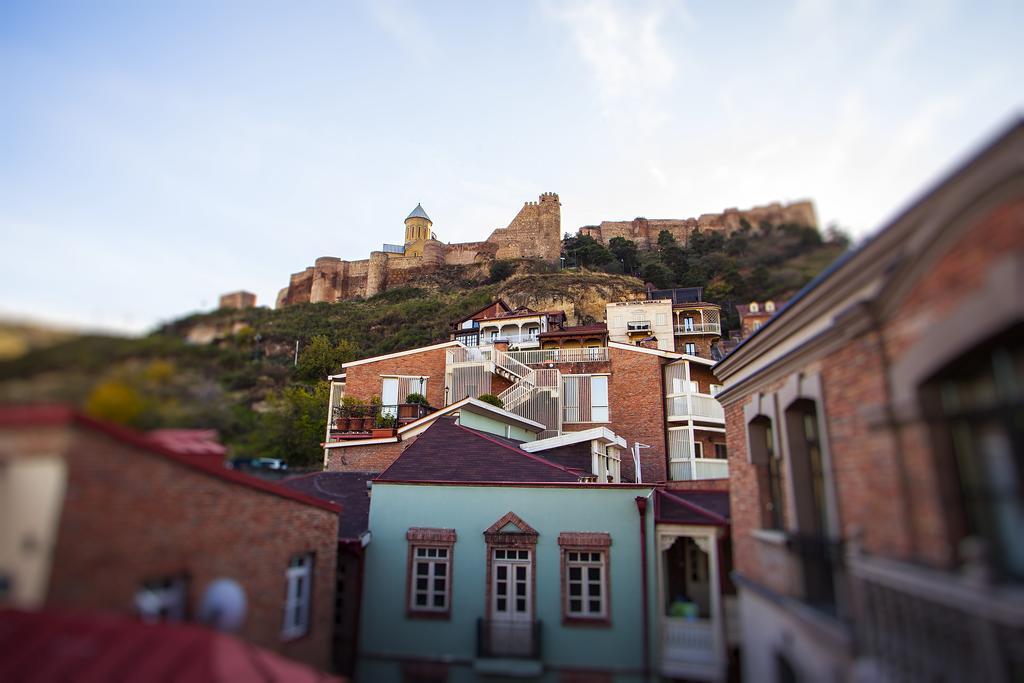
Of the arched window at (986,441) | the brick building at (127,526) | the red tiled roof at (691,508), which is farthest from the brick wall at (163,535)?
the red tiled roof at (691,508)

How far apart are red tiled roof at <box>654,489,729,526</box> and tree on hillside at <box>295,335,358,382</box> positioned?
21.3 m

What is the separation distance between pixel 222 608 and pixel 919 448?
6.16 meters

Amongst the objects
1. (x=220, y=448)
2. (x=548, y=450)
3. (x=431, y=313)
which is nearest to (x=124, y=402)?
(x=220, y=448)

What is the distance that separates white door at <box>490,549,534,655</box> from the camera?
10984 mm

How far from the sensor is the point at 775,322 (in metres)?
7.31

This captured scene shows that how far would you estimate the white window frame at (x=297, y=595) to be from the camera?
7980mm

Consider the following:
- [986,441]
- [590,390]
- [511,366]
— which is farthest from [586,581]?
[511,366]

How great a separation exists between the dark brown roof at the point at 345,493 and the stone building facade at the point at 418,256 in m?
63.9

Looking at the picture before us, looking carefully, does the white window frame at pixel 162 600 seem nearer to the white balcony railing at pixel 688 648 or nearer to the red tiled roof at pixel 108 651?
the red tiled roof at pixel 108 651

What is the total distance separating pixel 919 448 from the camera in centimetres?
452

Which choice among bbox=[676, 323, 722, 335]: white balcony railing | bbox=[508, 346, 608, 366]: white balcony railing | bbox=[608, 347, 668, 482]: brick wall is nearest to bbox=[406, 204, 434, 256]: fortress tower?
bbox=[676, 323, 722, 335]: white balcony railing

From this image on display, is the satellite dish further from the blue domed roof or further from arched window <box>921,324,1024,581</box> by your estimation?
the blue domed roof

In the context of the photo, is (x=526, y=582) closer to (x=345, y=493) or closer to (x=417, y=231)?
(x=345, y=493)

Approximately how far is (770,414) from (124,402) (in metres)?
7.10
